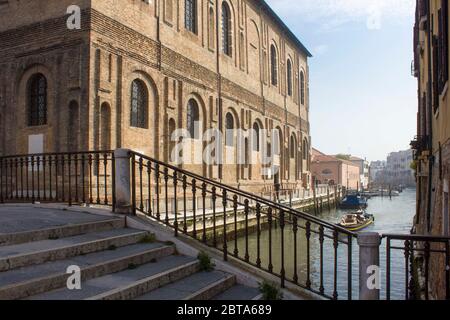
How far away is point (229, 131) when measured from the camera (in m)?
22.7

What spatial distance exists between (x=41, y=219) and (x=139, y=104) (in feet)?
31.8

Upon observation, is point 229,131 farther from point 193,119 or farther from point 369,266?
point 369,266

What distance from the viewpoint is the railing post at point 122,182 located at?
6609mm

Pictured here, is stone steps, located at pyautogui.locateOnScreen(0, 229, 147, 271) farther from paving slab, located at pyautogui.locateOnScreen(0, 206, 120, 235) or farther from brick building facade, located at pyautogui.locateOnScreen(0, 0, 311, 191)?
brick building facade, located at pyautogui.locateOnScreen(0, 0, 311, 191)

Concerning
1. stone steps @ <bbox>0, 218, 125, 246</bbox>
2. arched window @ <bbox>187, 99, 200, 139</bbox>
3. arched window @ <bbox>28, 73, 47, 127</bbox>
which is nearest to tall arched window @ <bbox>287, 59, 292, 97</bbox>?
arched window @ <bbox>187, 99, 200, 139</bbox>

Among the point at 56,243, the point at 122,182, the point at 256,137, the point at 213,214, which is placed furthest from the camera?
the point at 256,137

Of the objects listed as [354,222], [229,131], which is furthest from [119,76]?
[354,222]

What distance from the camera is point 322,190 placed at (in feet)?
126

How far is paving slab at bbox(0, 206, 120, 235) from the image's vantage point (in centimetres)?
541

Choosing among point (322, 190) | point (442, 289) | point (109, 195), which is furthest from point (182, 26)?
point (322, 190)

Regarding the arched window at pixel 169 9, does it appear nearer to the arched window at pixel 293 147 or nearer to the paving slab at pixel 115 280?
the paving slab at pixel 115 280

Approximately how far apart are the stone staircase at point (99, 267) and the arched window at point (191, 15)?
14.7 m

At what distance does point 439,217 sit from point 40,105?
41.0ft

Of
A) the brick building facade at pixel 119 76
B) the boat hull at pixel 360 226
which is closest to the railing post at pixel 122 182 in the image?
the brick building facade at pixel 119 76
